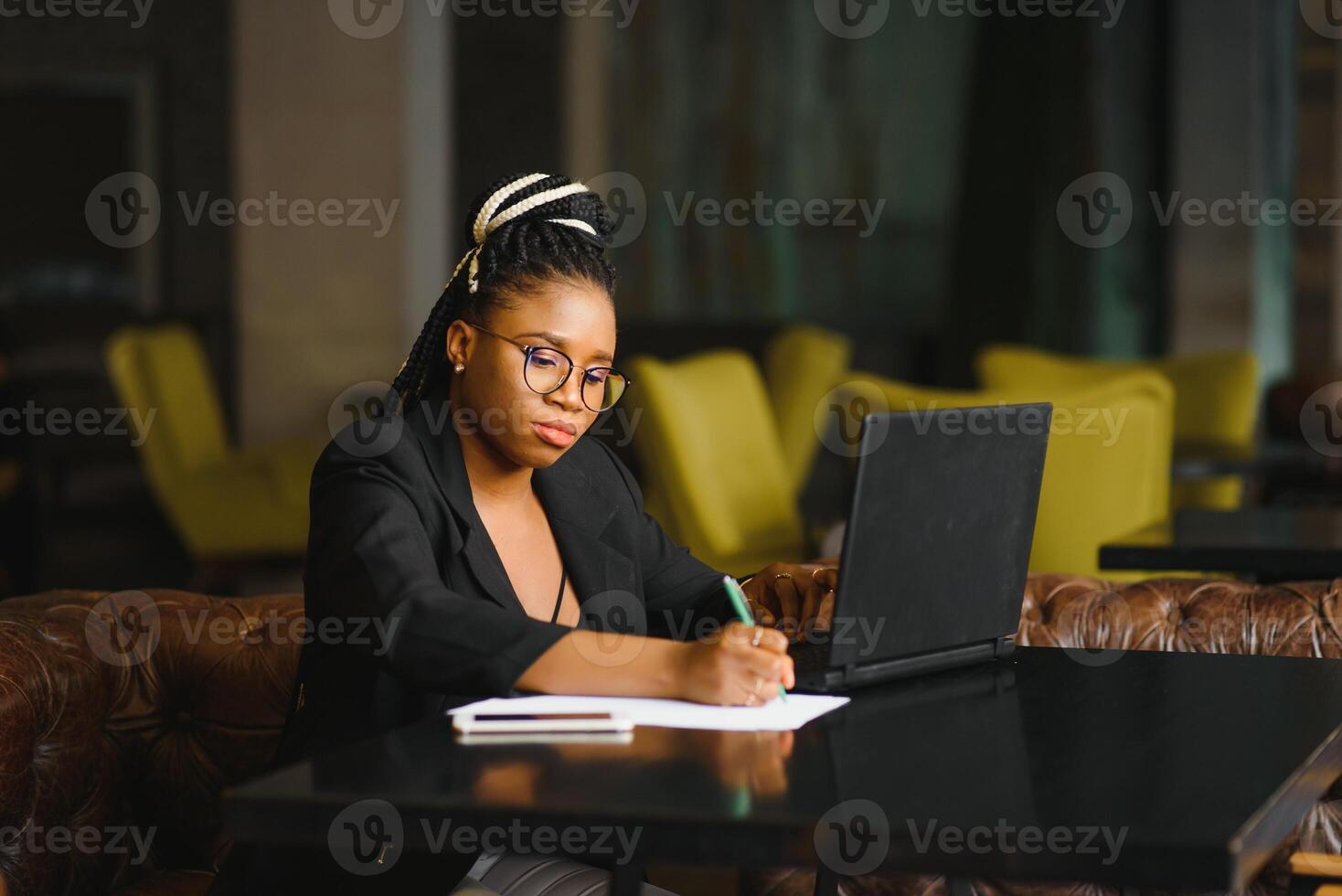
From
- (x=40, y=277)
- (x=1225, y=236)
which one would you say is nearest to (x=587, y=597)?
(x=1225, y=236)

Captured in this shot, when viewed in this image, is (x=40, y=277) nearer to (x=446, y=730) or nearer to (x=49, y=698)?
(x=49, y=698)

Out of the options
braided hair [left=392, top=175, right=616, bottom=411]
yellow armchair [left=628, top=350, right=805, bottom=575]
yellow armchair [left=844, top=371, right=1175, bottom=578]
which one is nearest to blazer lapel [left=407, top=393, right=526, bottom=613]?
braided hair [left=392, top=175, right=616, bottom=411]

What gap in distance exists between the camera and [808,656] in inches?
74.9

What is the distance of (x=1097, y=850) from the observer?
47.3 inches

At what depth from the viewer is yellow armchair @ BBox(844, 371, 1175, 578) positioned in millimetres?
3629

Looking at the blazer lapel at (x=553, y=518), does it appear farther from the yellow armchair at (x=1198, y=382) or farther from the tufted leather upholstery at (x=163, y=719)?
the yellow armchair at (x=1198, y=382)

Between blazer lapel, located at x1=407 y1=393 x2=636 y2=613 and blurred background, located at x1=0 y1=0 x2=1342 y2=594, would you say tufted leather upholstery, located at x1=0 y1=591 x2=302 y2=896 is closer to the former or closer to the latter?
blazer lapel, located at x1=407 y1=393 x2=636 y2=613

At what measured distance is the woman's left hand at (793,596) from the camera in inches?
78.5

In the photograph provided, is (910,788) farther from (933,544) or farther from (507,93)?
(507,93)

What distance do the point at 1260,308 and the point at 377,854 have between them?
20.1 ft

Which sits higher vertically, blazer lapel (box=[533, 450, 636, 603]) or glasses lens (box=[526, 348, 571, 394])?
glasses lens (box=[526, 348, 571, 394])

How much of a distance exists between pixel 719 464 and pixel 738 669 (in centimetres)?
320

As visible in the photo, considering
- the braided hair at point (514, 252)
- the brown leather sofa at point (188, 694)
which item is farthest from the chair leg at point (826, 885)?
the braided hair at point (514, 252)

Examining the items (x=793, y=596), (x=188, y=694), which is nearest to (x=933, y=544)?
(x=793, y=596)
